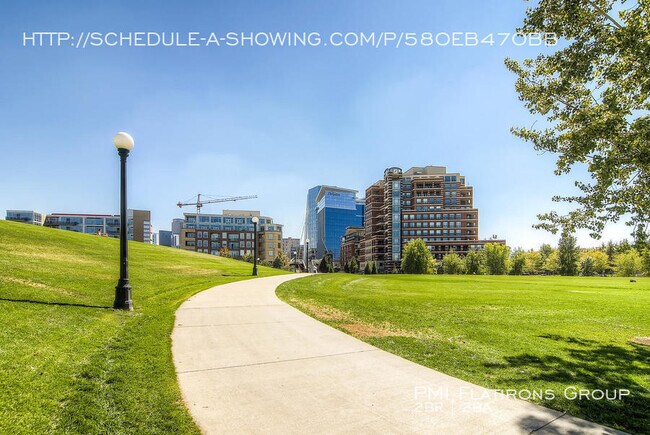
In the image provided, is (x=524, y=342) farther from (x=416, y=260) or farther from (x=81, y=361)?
(x=416, y=260)

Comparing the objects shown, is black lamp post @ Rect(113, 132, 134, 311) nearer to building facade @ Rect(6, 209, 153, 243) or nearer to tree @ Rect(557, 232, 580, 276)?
tree @ Rect(557, 232, 580, 276)

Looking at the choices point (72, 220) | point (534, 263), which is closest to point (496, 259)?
point (534, 263)

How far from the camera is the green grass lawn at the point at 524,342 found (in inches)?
202

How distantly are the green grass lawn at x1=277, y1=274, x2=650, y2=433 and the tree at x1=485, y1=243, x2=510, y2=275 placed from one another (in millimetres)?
→ 76715

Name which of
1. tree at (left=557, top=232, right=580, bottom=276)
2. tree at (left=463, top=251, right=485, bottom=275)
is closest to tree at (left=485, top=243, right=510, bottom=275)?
tree at (left=463, top=251, right=485, bottom=275)

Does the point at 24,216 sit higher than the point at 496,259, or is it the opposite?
the point at 24,216

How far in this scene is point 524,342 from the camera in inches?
317

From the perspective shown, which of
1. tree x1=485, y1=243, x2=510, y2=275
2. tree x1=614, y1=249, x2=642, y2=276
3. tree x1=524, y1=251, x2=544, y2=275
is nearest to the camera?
tree x1=614, y1=249, x2=642, y2=276

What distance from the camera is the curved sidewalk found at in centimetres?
384

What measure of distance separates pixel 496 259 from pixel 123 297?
9072 cm

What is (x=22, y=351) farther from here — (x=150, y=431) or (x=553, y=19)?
(x=553, y=19)

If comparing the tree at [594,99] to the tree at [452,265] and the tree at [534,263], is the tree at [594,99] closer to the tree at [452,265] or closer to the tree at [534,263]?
the tree at [452,265]

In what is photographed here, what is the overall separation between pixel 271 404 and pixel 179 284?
1394cm

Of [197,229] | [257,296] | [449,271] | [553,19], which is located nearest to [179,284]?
[257,296]
